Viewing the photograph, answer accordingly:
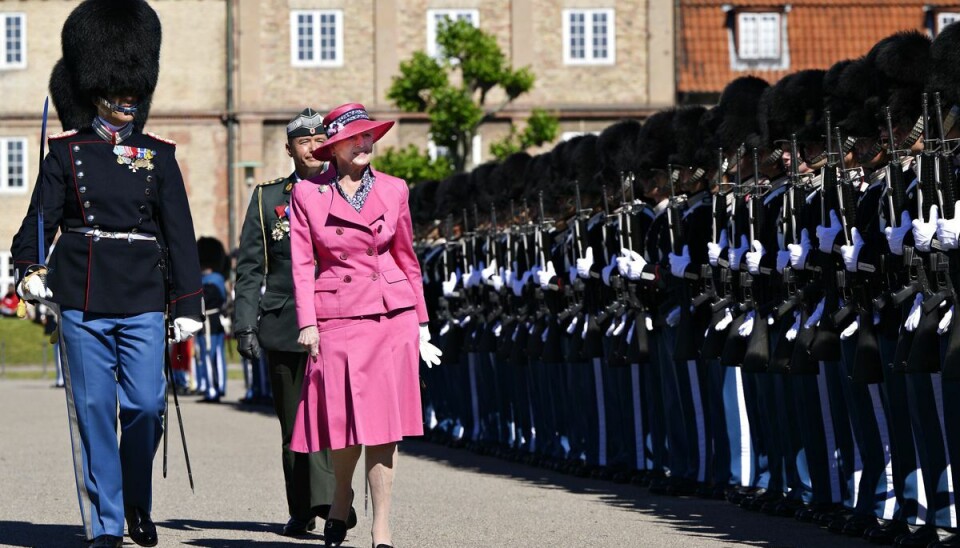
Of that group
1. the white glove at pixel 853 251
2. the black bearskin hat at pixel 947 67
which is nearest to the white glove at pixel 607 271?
the white glove at pixel 853 251

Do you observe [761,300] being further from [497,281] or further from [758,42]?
[758,42]

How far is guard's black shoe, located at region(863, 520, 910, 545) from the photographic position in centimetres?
917

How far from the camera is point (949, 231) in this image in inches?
330

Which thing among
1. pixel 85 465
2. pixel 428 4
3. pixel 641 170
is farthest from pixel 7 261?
pixel 85 465

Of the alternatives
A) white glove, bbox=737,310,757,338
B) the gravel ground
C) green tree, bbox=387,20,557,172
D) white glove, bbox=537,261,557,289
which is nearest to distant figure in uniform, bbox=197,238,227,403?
the gravel ground

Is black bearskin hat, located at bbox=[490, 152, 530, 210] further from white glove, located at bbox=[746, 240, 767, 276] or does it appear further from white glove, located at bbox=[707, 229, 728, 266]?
white glove, located at bbox=[746, 240, 767, 276]

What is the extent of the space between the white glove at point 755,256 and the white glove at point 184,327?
9.85ft

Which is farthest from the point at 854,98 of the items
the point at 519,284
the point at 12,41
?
the point at 12,41

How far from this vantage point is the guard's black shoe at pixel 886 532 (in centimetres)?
917

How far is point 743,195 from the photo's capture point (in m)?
11.0

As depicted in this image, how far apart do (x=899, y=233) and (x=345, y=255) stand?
2315mm

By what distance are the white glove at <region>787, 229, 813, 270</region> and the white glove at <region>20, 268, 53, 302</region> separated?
3514mm

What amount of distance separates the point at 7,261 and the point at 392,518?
43392 millimetres

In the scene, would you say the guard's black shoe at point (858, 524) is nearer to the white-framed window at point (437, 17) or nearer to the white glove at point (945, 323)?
the white glove at point (945, 323)
